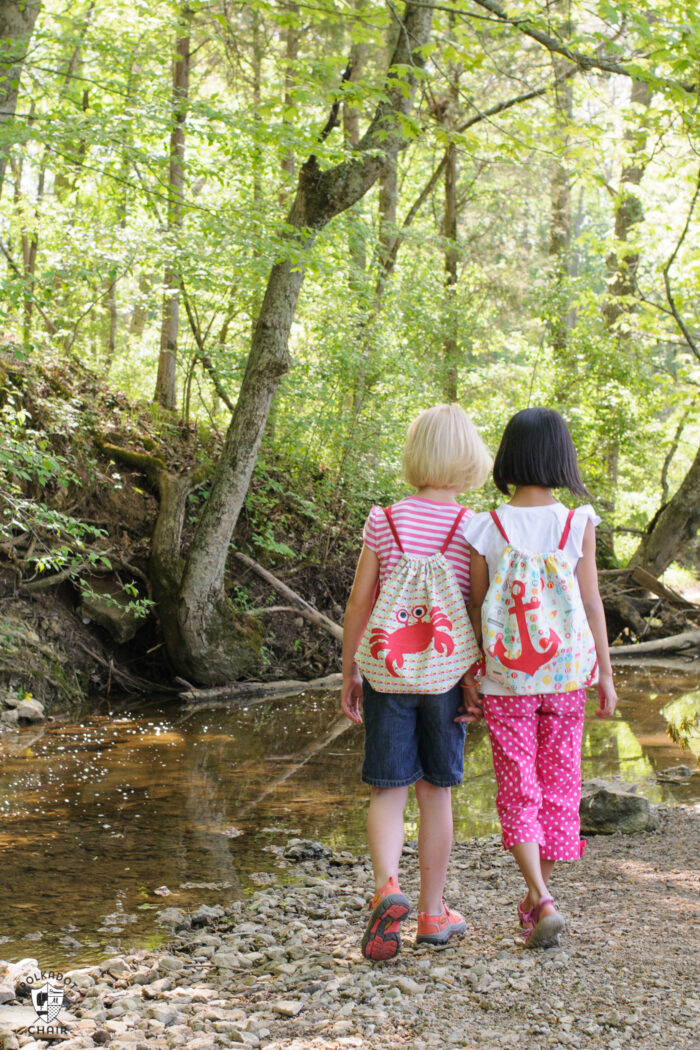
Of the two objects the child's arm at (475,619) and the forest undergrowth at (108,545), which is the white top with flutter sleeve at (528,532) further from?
the forest undergrowth at (108,545)

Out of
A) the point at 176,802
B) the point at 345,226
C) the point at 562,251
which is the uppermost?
the point at 562,251

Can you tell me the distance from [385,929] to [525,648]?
3.56 ft

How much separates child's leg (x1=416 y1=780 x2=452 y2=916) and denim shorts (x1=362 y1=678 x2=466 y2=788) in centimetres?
6

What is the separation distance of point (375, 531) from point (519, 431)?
67cm

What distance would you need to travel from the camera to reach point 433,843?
Result: 3.29 metres

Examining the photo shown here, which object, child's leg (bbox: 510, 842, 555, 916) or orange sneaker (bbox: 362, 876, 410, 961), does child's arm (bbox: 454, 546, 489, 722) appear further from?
orange sneaker (bbox: 362, 876, 410, 961)

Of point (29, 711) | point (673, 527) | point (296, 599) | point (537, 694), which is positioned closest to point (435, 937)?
point (537, 694)

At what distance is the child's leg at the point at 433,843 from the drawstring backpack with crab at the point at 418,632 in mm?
444

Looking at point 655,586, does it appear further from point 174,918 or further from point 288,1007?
point 288,1007

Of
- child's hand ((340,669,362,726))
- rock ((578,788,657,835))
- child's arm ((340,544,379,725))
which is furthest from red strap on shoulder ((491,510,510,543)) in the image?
rock ((578,788,657,835))

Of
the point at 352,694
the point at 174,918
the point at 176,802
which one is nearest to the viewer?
the point at 352,694

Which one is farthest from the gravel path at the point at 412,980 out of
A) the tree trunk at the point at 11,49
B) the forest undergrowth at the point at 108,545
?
the tree trunk at the point at 11,49

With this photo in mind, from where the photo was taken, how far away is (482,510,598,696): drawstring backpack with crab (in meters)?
3.18

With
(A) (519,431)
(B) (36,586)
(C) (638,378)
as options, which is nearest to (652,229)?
(C) (638,378)
